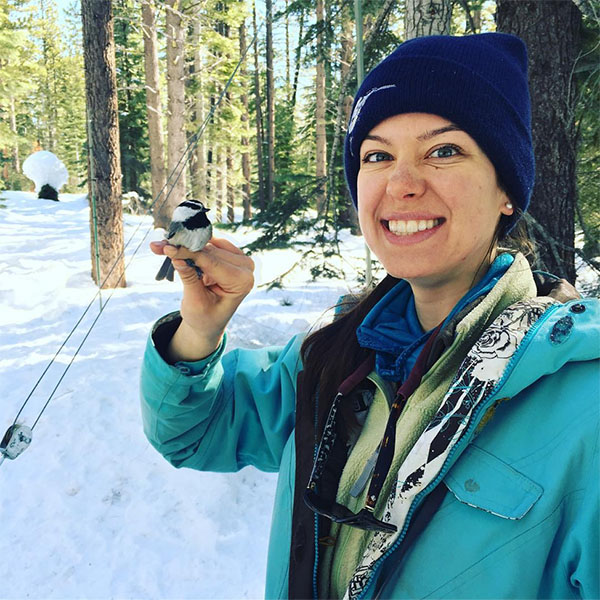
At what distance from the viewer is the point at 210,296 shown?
161 centimetres

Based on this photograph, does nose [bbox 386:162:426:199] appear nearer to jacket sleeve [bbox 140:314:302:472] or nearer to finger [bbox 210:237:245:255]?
finger [bbox 210:237:245:255]

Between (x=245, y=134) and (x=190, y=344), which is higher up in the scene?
(x=245, y=134)

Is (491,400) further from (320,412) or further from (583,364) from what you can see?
(320,412)

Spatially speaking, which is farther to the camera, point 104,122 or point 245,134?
point 245,134

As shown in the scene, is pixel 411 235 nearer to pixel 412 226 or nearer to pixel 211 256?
pixel 412 226

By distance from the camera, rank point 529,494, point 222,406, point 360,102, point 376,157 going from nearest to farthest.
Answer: point 529,494, point 376,157, point 360,102, point 222,406

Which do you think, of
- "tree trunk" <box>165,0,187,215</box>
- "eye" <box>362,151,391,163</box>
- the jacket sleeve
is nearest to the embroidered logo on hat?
"eye" <box>362,151,391,163</box>

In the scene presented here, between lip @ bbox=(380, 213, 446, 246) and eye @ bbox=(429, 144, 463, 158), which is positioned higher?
eye @ bbox=(429, 144, 463, 158)

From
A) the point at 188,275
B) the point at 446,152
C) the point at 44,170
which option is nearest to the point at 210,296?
the point at 188,275

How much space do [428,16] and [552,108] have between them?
1580mm

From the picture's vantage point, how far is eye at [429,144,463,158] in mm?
1370

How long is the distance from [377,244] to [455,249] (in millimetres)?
221

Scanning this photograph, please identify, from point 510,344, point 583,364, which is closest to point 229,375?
point 510,344

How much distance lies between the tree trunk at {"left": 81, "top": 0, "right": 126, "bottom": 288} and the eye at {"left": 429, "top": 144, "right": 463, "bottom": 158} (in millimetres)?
6741
